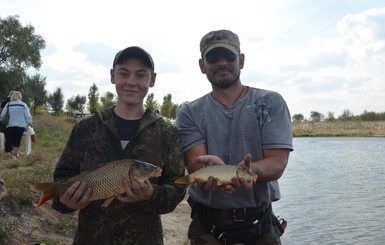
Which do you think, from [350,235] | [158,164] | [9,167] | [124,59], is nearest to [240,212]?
[158,164]

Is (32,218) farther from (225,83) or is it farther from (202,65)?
(225,83)

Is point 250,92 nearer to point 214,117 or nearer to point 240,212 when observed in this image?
point 214,117

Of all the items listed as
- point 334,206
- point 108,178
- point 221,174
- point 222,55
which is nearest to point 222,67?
point 222,55

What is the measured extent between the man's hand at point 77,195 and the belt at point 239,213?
1.21 m

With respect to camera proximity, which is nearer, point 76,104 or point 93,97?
point 93,97

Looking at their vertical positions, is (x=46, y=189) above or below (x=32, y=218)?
above

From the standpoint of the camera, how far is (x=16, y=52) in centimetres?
4362

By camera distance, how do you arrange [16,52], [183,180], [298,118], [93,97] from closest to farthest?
[183,180]
[16,52]
[93,97]
[298,118]

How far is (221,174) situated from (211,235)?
28.5 inches

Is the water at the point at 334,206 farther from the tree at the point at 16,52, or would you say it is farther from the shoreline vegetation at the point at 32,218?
the tree at the point at 16,52

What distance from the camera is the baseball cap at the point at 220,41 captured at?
4.02m

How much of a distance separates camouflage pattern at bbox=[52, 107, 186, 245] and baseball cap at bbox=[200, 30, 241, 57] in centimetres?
85

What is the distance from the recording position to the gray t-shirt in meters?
3.82

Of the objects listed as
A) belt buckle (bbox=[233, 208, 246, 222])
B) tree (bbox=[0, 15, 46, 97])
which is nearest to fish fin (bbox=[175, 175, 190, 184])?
belt buckle (bbox=[233, 208, 246, 222])
